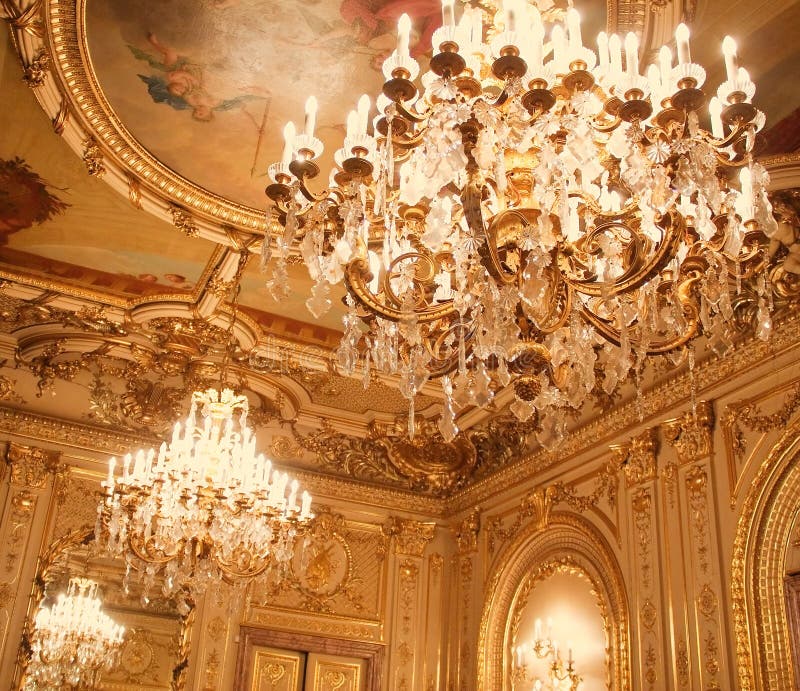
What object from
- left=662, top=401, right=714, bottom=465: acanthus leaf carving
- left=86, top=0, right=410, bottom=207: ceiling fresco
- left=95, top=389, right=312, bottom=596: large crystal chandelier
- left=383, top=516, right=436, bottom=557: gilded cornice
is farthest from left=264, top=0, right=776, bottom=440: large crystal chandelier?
left=383, top=516, right=436, bottom=557: gilded cornice

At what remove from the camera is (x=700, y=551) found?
6.67 meters

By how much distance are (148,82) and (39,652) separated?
565cm

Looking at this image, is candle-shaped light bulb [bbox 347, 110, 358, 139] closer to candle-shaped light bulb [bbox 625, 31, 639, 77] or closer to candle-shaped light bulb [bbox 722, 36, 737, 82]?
candle-shaped light bulb [bbox 625, 31, 639, 77]

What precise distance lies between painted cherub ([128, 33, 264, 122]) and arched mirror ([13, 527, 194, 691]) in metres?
4.87

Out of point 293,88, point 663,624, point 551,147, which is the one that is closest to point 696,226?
point 551,147

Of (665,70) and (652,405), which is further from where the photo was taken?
(652,405)

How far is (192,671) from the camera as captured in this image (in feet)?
28.7

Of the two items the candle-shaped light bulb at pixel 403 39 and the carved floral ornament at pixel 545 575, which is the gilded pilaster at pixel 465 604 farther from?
the candle-shaped light bulb at pixel 403 39

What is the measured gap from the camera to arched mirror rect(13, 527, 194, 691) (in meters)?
8.63

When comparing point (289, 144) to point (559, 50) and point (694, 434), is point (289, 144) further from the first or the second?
point (694, 434)

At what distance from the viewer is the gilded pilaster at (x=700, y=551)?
20.7 feet

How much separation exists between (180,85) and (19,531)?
16.9ft

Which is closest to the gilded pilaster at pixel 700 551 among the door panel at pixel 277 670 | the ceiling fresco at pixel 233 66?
the ceiling fresco at pixel 233 66

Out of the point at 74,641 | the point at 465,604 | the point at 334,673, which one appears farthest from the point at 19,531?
the point at 465,604
